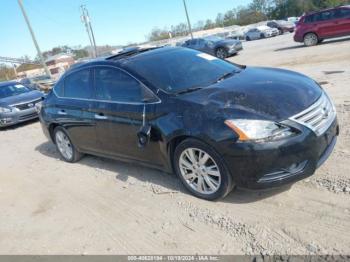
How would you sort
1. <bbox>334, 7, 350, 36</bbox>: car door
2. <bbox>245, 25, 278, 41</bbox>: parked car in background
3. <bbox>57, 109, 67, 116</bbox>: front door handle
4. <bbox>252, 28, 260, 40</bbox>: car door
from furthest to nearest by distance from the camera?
<bbox>252, 28, 260, 40</bbox>: car door → <bbox>245, 25, 278, 41</bbox>: parked car in background → <bbox>334, 7, 350, 36</bbox>: car door → <bbox>57, 109, 67, 116</bbox>: front door handle

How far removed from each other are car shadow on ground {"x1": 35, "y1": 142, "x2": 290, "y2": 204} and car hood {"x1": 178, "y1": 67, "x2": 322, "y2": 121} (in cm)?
90

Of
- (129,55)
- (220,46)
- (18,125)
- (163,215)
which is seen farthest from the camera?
(220,46)

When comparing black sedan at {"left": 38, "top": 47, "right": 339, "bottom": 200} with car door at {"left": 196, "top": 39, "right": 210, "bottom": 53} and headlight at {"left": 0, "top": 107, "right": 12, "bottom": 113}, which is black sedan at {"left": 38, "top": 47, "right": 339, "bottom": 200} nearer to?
headlight at {"left": 0, "top": 107, "right": 12, "bottom": 113}

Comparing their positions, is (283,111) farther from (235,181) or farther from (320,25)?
(320,25)

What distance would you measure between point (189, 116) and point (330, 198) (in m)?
1.68

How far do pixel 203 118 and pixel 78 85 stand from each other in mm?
2715

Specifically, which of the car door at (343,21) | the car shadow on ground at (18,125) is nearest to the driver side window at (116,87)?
the car shadow on ground at (18,125)

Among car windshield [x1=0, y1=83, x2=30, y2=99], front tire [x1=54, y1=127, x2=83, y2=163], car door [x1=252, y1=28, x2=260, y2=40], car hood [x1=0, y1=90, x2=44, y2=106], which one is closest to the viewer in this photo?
front tire [x1=54, y1=127, x2=83, y2=163]

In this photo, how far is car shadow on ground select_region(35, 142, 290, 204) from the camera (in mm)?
4059

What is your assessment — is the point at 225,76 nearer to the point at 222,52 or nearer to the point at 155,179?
the point at 155,179

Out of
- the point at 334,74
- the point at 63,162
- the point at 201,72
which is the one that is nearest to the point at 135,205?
the point at 201,72

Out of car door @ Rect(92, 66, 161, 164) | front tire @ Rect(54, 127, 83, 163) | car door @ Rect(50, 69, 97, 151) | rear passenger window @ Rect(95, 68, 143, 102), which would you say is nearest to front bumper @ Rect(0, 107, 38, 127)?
front tire @ Rect(54, 127, 83, 163)

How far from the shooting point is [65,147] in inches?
259

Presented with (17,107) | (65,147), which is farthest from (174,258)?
(17,107)
